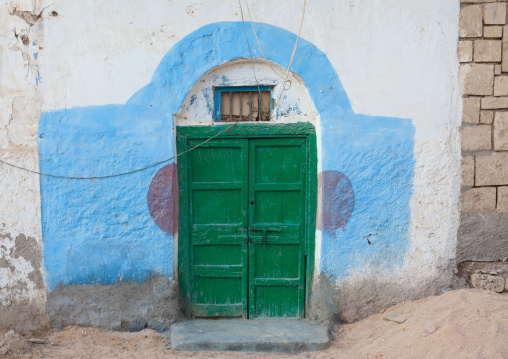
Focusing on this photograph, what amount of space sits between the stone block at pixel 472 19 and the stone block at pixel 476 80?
0.29 meters

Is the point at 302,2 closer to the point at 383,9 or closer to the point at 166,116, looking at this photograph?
the point at 383,9

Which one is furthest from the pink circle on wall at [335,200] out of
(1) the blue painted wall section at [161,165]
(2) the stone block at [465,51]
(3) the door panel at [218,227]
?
(2) the stone block at [465,51]

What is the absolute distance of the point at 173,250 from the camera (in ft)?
14.7

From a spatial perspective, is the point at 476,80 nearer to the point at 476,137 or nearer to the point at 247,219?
the point at 476,137

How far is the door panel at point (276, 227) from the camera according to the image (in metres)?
4.60

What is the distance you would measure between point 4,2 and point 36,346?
3.13m

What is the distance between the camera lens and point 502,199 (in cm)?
444

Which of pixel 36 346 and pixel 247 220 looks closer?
pixel 36 346

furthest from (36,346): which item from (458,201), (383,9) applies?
(383,9)

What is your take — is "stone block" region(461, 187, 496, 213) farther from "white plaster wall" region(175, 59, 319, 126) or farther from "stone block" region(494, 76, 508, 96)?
"white plaster wall" region(175, 59, 319, 126)

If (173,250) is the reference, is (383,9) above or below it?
above

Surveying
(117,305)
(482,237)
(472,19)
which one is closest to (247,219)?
(117,305)

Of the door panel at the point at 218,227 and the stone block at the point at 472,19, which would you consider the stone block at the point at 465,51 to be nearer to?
the stone block at the point at 472,19

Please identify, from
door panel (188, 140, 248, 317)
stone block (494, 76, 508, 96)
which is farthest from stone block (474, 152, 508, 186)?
door panel (188, 140, 248, 317)
